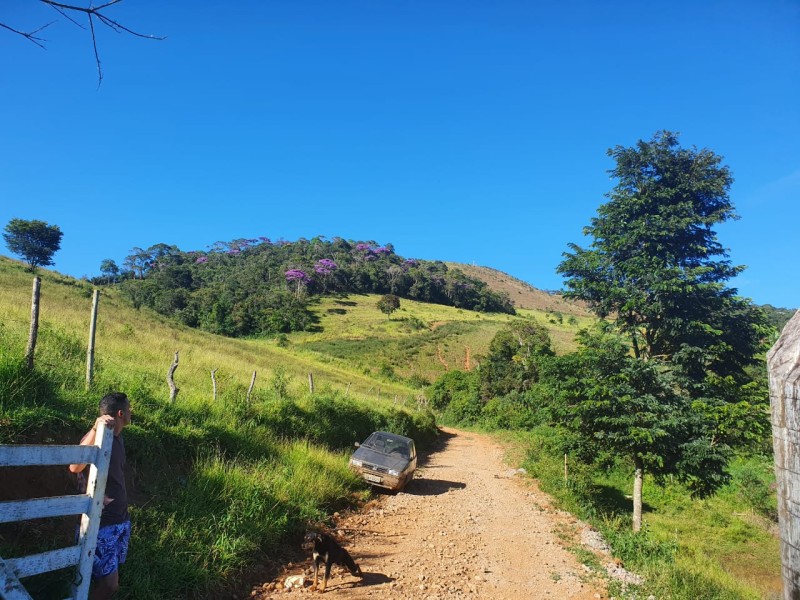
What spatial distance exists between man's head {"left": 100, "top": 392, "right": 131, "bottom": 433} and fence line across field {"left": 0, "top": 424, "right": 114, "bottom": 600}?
76 centimetres

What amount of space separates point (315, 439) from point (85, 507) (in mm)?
10456

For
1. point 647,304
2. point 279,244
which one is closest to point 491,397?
point 647,304

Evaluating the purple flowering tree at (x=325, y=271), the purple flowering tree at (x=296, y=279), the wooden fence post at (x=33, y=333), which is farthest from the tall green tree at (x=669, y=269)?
the purple flowering tree at (x=325, y=271)

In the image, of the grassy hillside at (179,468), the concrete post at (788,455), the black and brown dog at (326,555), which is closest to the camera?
the concrete post at (788,455)

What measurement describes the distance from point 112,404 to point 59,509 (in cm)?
113

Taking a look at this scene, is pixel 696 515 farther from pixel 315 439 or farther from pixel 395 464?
pixel 315 439

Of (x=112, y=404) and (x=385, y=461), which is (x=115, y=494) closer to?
(x=112, y=404)

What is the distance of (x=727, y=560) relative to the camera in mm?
11422

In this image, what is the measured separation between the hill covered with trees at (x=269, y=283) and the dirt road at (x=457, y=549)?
187 feet

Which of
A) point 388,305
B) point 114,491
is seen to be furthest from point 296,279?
point 114,491

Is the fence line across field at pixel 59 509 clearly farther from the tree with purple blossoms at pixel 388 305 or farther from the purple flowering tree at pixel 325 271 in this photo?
the purple flowering tree at pixel 325 271

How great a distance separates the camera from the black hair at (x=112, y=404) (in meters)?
3.85

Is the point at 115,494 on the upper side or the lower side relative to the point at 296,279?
lower

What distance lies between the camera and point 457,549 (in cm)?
839
